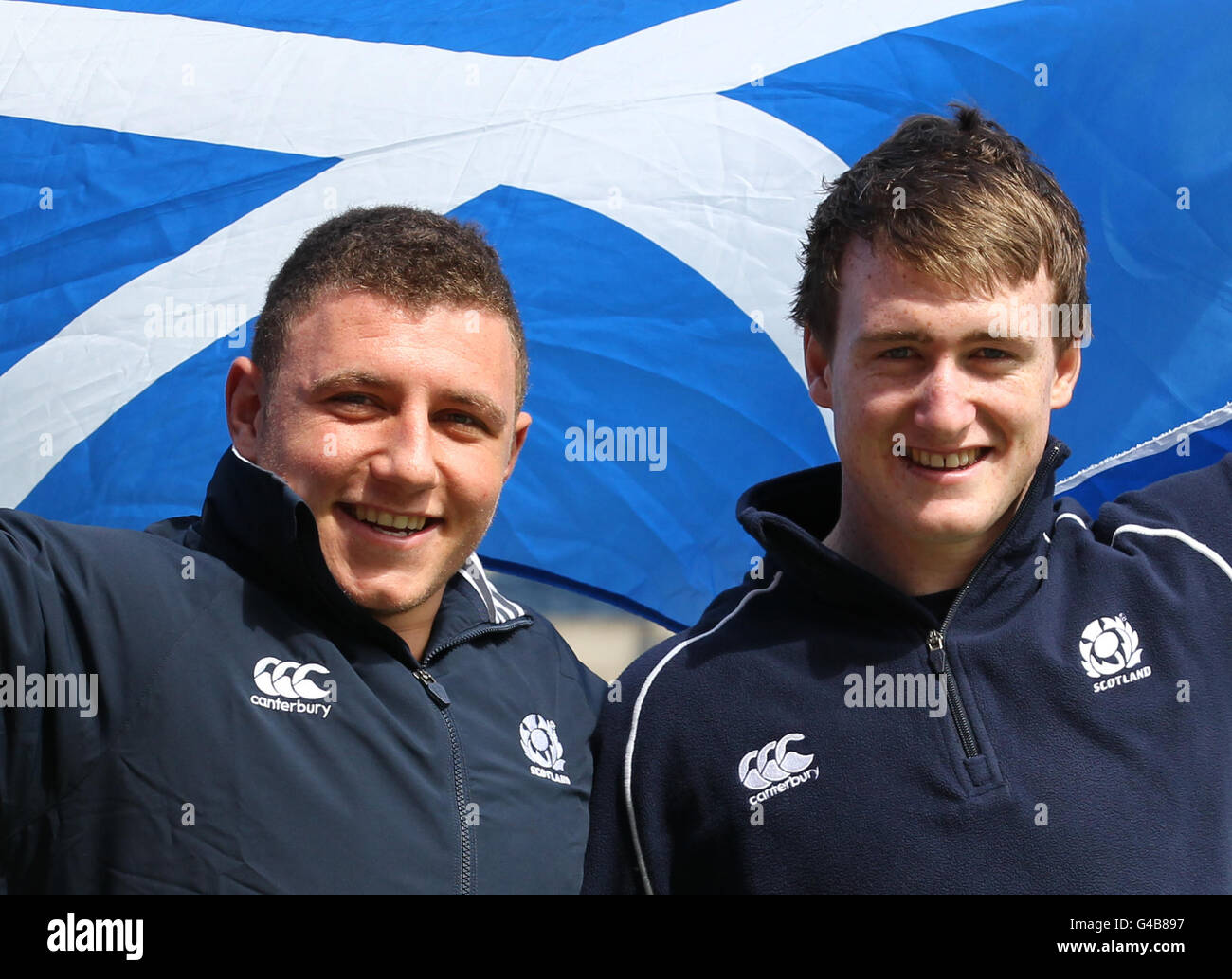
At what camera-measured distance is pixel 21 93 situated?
432 cm

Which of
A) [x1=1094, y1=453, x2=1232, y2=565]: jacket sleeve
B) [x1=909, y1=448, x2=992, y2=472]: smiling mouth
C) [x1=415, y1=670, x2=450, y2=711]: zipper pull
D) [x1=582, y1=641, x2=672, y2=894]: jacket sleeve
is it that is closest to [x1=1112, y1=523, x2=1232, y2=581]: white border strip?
[x1=1094, y1=453, x2=1232, y2=565]: jacket sleeve

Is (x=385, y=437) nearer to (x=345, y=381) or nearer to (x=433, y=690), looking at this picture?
(x=345, y=381)

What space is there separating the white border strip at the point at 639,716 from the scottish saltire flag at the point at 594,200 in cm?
95

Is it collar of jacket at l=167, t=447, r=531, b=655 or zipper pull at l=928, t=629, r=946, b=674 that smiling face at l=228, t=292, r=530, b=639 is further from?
zipper pull at l=928, t=629, r=946, b=674

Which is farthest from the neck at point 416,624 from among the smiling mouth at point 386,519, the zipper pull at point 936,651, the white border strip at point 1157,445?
the white border strip at point 1157,445

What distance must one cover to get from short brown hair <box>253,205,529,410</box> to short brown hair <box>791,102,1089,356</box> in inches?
29.5

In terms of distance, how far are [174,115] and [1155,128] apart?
3.11 m

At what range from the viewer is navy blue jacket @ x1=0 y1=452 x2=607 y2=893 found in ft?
7.08

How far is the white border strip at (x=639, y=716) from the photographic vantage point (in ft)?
8.62

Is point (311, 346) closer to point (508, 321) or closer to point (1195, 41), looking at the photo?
point (508, 321)

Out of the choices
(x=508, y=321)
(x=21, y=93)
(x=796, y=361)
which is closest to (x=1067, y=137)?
(x=796, y=361)

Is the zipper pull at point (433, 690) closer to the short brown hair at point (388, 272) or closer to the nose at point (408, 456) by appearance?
the nose at point (408, 456)

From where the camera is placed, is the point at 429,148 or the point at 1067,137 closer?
the point at 1067,137

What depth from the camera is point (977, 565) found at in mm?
2740
